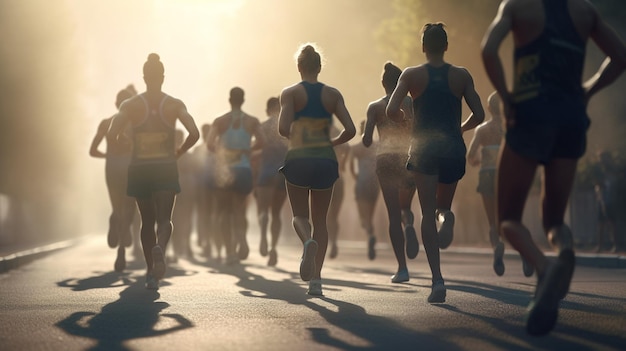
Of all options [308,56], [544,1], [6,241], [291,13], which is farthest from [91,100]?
[544,1]

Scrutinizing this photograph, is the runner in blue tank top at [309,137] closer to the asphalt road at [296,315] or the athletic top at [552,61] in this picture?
the asphalt road at [296,315]

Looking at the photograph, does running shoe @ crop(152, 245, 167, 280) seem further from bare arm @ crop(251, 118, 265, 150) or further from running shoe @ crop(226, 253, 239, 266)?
running shoe @ crop(226, 253, 239, 266)

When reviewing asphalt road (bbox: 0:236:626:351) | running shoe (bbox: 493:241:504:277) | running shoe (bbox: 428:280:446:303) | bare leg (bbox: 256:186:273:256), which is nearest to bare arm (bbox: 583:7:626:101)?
asphalt road (bbox: 0:236:626:351)

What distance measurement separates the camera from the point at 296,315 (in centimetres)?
800

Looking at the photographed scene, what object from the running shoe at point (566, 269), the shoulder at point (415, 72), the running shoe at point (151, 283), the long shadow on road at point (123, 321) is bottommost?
the long shadow on road at point (123, 321)

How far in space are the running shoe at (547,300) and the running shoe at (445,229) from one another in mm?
3024

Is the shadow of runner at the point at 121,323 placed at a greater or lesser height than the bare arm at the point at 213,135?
lesser

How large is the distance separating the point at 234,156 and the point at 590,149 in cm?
1087

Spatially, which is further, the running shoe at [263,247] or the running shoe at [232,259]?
the running shoe at [263,247]

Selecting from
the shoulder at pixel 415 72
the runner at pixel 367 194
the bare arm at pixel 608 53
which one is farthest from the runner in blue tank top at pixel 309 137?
the runner at pixel 367 194

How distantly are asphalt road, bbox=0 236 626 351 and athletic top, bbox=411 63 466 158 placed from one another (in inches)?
51.1

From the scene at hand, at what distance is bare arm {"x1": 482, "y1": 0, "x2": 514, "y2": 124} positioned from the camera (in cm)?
633

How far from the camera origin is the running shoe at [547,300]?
5941 millimetres

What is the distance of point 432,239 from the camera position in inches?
357
